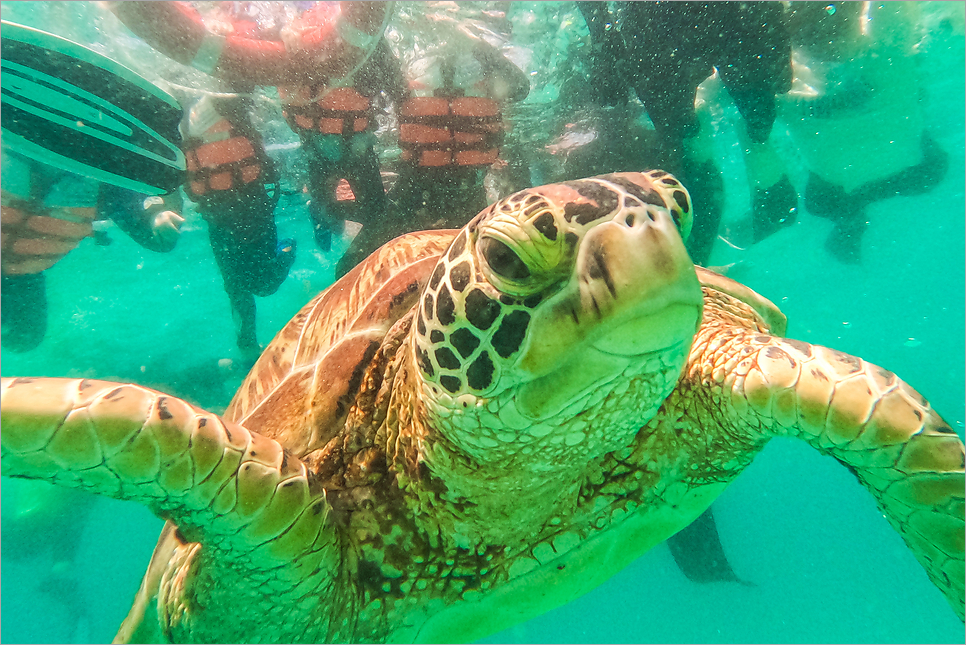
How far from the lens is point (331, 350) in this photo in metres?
1.93

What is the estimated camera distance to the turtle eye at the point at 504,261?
0.94 metres

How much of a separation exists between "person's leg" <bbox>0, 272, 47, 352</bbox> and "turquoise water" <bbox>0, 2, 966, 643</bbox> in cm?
25

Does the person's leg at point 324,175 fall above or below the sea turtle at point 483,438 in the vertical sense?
above

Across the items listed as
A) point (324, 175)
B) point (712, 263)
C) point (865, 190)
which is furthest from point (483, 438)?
point (865, 190)

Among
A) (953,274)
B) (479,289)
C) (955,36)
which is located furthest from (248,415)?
(953,274)

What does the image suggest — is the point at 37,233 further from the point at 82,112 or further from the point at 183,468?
the point at 183,468

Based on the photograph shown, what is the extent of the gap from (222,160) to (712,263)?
34.9 ft

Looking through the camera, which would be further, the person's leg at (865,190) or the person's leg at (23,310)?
the person's leg at (865,190)

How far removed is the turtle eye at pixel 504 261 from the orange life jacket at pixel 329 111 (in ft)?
16.8

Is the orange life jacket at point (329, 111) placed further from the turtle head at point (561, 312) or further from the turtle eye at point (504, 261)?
the turtle eye at point (504, 261)

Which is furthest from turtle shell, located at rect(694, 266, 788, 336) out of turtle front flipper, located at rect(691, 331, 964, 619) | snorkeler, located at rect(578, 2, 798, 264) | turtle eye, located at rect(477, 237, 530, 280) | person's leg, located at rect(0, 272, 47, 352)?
person's leg, located at rect(0, 272, 47, 352)

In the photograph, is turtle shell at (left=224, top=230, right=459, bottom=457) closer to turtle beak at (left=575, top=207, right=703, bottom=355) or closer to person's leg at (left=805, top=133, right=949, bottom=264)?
turtle beak at (left=575, top=207, right=703, bottom=355)

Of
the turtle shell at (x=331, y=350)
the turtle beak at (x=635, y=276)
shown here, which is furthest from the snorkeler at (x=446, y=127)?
the turtle beak at (x=635, y=276)

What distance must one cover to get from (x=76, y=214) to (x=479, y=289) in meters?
8.81
